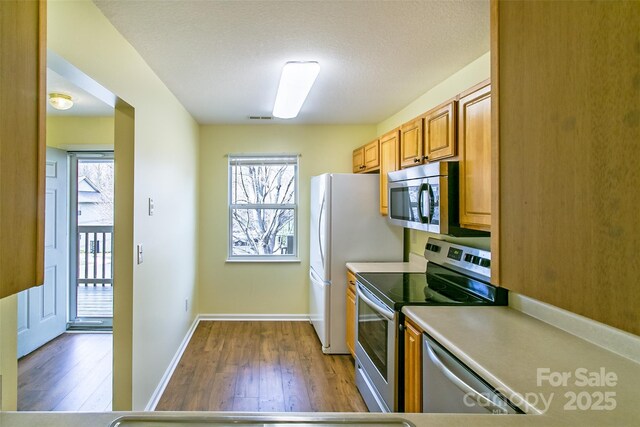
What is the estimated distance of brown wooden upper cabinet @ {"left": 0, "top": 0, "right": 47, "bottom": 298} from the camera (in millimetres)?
633

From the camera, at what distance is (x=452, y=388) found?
52.0 inches

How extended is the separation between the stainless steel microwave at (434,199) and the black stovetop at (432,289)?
1.16 ft

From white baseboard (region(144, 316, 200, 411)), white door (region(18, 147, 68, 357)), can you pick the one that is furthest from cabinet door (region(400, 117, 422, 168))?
white door (region(18, 147, 68, 357))

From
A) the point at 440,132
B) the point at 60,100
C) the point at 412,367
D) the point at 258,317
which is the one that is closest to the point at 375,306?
the point at 412,367

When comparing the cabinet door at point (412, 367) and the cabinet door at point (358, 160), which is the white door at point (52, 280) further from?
the cabinet door at point (412, 367)

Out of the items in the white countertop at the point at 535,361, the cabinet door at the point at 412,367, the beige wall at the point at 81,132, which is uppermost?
the beige wall at the point at 81,132

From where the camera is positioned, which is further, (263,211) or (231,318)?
(263,211)

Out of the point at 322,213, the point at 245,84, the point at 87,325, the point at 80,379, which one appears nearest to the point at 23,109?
the point at 245,84

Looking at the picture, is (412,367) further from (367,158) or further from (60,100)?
(60,100)

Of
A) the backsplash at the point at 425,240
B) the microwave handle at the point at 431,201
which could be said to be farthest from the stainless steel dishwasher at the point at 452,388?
the backsplash at the point at 425,240

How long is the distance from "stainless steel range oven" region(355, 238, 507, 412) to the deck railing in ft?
11.6

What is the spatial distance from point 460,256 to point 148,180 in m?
2.25

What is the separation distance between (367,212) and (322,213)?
44 centimetres

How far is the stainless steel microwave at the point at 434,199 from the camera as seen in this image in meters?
1.98
